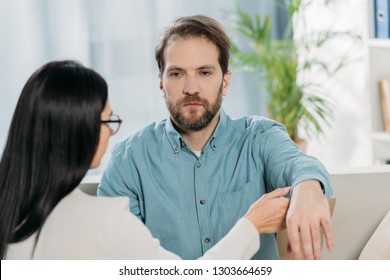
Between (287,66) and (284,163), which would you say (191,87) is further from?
(287,66)

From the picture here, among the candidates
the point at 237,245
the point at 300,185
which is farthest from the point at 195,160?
the point at 237,245

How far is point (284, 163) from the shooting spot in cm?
177

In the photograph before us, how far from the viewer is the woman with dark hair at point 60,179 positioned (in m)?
1.28

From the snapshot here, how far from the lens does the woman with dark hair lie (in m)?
1.28

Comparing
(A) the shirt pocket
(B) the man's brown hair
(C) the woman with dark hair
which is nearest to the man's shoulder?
(B) the man's brown hair

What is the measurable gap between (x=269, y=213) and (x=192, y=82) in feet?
1.71

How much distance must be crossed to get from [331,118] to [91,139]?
315 cm

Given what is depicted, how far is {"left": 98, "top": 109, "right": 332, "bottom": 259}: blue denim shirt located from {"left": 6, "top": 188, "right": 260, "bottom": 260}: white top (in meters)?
0.54

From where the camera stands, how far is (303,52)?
14.8 ft

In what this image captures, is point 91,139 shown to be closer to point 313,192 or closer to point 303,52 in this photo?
point 313,192

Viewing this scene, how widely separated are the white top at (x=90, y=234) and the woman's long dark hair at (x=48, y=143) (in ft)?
0.08

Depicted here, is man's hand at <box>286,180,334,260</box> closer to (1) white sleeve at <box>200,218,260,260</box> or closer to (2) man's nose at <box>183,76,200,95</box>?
(1) white sleeve at <box>200,218,260,260</box>

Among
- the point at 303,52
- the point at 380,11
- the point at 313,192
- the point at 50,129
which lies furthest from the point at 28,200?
the point at 303,52

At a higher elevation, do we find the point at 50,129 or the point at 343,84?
the point at 50,129
